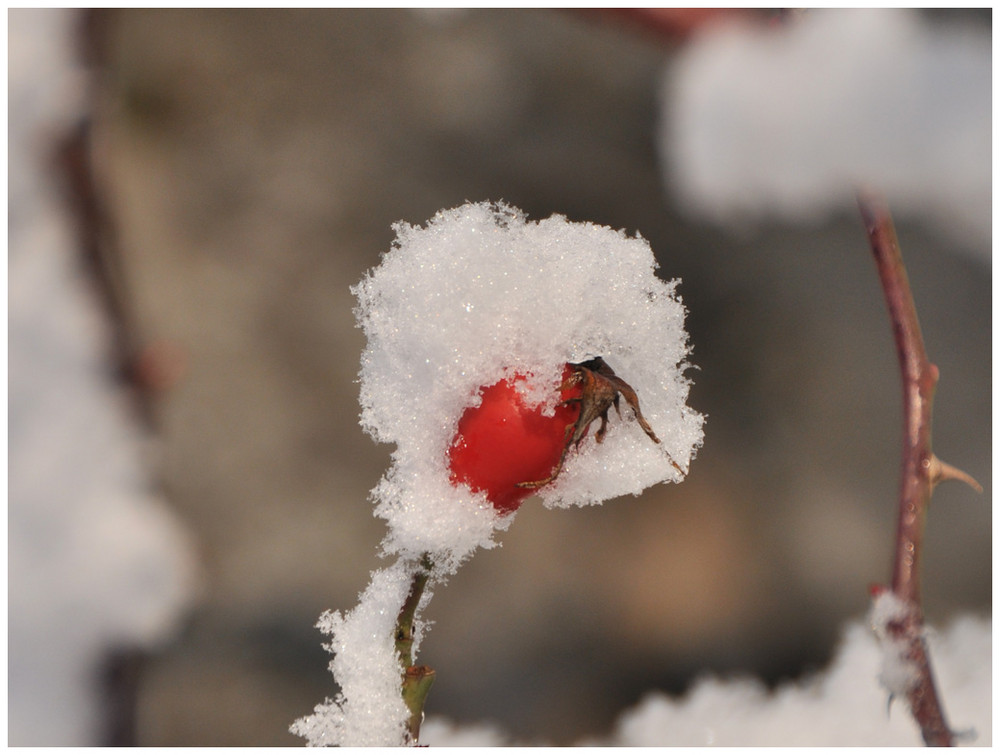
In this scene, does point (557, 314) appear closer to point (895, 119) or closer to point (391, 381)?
point (391, 381)

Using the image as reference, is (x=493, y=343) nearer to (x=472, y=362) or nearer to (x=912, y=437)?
(x=472, y=362)

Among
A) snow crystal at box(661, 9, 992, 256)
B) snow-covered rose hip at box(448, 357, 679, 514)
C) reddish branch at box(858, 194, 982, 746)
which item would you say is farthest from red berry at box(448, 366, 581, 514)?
snow crystal at box(661, 9, 992, 256)

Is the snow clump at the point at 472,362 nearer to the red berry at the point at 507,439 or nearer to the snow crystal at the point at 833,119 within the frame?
the red berry at the point at 507,439

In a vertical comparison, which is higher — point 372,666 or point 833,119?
point 833,119

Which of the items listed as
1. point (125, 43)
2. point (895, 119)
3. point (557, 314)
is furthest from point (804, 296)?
point (125, 43)

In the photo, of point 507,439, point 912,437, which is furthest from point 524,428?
point 912,437

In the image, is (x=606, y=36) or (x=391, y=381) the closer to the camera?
(x=391, y=381)
